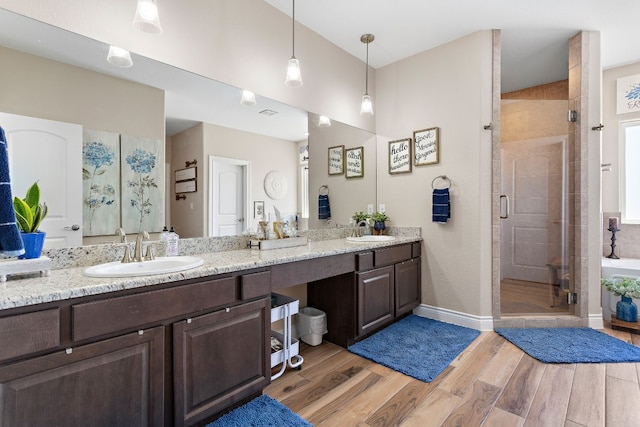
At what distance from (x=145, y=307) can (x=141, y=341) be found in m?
0.14

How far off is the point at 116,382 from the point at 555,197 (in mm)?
3581

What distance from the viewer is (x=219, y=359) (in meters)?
1.56

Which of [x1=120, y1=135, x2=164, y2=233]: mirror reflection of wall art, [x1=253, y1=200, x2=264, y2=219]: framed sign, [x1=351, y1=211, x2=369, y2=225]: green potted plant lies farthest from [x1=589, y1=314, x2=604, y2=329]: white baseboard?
[x1=120, y1=135, x2=164, y2=233]: mirror reflection of wall art

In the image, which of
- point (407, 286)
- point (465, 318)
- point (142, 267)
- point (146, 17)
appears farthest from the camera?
point (407, 286)

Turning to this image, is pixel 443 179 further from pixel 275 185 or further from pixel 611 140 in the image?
pixel 611 140

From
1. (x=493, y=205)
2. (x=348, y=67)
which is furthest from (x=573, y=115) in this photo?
(x=348, y=67)

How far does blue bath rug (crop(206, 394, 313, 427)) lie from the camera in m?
1.57

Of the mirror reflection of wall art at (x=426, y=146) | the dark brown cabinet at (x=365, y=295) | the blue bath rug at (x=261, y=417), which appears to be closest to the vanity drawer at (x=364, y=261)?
the dark brown cabinet at (x=365, y=295)

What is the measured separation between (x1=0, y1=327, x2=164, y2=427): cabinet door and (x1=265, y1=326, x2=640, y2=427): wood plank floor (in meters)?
0.77

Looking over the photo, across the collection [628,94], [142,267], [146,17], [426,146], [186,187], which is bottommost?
[142,267]

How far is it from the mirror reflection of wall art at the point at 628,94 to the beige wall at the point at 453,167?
6.38 ft

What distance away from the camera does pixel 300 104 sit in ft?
8.80

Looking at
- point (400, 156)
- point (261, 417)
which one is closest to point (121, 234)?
point (261, 417)

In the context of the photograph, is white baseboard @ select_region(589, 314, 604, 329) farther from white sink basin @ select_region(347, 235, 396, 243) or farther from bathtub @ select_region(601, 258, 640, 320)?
white sink basin @ select_region(347, 235, 396, 243)
